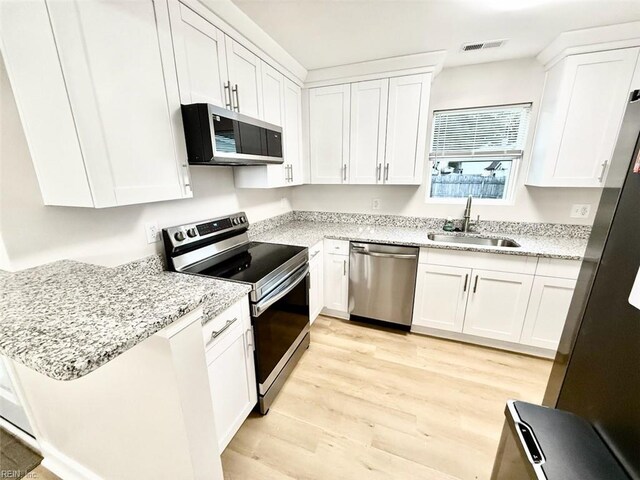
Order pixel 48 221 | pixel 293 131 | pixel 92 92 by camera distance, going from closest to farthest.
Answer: pixel 92 92, pixel 48 221, pixel 293 131

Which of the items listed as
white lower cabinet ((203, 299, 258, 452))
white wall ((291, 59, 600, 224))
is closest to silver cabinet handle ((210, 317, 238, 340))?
white lower cabinet ((203, 299, 258, 452))

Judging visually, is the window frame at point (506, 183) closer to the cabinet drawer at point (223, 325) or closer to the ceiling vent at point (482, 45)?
the ceiling vent at point (482, 45)

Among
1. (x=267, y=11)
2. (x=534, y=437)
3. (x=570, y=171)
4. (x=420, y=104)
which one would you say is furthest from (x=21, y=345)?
(x=570, y=171)

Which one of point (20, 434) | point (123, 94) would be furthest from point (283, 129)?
point (20, 434)

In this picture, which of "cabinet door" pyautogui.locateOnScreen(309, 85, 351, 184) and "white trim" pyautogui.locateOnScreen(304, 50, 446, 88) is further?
"cabinet door" pyautogui.locateOnScreen(309, 85, 351, 184)

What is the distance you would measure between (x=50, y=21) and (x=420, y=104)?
2.31m

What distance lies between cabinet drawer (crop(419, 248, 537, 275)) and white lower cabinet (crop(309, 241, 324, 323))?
3.00 ft

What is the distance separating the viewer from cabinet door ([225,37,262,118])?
1654 millimetres

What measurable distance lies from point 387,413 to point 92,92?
2.23 meters

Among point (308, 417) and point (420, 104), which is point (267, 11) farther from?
point (308, 417)

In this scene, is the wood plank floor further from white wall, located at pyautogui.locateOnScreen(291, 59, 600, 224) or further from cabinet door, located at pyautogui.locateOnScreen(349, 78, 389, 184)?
cabinet door, located at pyautogui.locateOnScreen(349, 78, 389, 184)

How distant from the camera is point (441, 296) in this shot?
2.28 meters

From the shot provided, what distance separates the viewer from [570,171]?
201 centimetres

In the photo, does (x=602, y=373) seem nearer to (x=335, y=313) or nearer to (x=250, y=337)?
(x=250, y=337)
